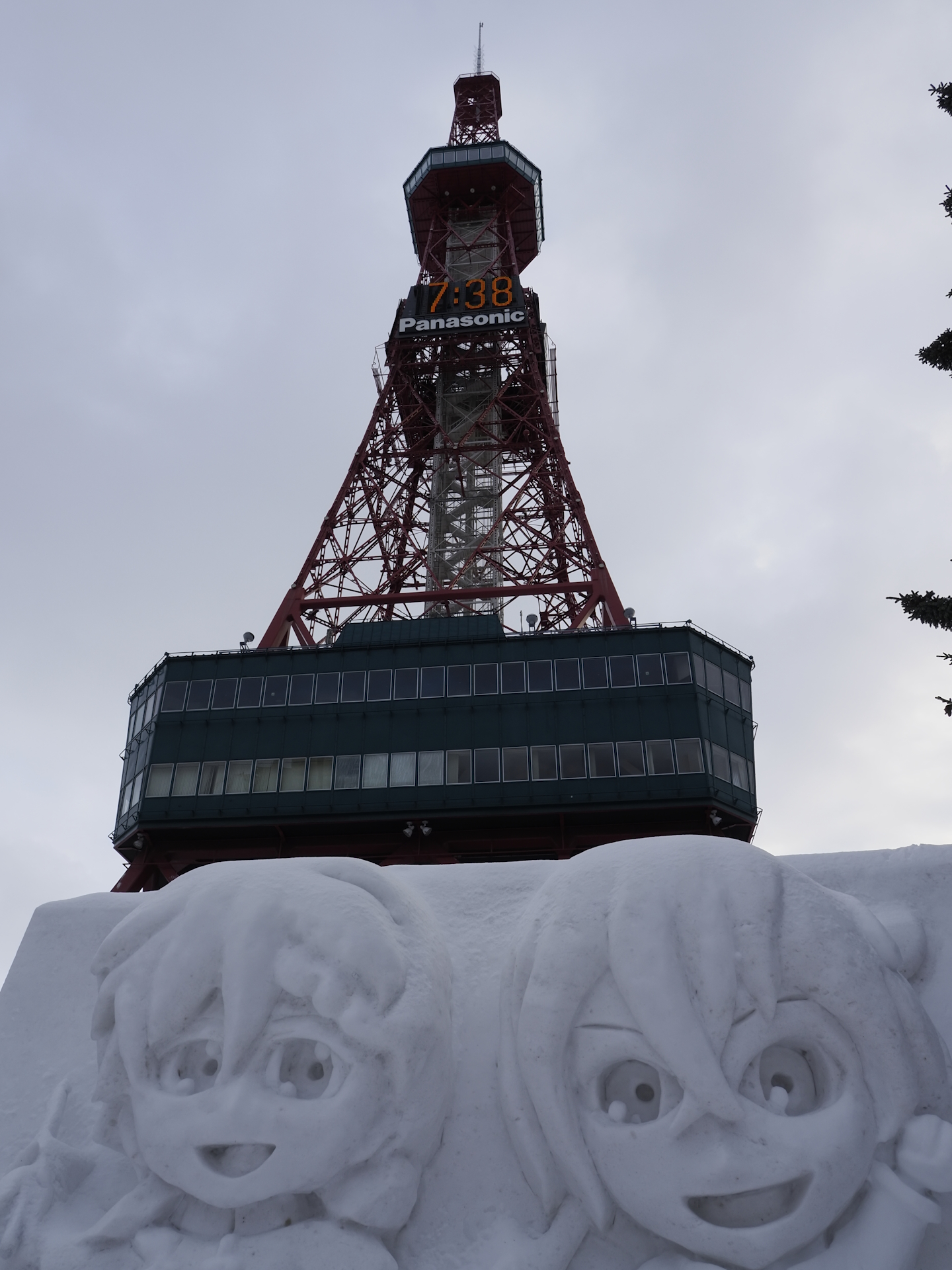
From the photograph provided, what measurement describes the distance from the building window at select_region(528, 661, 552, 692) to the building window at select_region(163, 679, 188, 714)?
12.1m

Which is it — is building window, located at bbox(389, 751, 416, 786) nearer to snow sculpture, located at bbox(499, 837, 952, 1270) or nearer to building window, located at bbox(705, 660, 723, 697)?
building window, located at bbox(705, 660, 723, 697)

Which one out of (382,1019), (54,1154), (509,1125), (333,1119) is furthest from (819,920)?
(54,1154)

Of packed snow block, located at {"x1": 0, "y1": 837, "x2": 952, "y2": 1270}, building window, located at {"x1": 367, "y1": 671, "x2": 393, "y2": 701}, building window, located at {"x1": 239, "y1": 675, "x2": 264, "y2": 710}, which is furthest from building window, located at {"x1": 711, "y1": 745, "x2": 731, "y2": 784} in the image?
packed snow block, located at {"x1": 0, "y1": 837, "x2": 952, "y2": 1270}

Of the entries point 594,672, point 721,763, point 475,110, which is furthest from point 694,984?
point 475,110

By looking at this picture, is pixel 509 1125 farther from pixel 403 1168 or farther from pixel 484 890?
pixel 484 890

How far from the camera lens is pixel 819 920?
15.0 ft

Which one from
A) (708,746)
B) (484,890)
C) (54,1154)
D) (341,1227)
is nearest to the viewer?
(341,1227)

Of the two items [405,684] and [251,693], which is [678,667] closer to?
[405,684]

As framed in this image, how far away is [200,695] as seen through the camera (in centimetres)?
3428

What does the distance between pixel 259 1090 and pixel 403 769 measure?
2783 centimetres

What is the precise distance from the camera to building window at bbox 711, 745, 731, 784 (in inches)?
1238

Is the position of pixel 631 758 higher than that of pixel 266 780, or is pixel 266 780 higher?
pixel 631 758

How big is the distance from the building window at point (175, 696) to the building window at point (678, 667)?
1666 centimetres

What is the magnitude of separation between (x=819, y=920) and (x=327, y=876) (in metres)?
2.45
